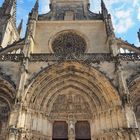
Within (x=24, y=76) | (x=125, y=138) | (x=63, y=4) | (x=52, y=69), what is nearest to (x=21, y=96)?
(x=24, y=76)

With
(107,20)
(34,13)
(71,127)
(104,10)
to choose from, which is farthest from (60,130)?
(104,10)

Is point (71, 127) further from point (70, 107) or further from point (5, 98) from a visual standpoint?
point (5, 98)

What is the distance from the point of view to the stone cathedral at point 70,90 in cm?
885

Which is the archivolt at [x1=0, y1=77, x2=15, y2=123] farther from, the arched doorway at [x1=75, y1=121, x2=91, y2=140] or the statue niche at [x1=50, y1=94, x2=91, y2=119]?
the arched doorway at [x1=75, y1=121, x2=91, y2=140]

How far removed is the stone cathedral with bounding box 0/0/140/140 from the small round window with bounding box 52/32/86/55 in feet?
0.21

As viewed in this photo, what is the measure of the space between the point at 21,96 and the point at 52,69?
2.16 metres

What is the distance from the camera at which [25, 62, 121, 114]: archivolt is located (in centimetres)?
963

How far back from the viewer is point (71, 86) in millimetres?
10734

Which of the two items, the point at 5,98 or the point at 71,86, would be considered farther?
the point at 71,86

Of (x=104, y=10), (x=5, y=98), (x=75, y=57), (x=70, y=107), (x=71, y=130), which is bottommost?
(x=71, y=130)

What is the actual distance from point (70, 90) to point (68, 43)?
348cm

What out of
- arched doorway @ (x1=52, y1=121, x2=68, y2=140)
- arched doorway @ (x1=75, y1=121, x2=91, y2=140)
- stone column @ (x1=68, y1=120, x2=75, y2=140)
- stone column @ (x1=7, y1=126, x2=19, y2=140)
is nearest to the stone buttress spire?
arched doorway @ (x1=75, y1=121, x2=91, y2=140)

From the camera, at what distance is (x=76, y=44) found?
41.8ft

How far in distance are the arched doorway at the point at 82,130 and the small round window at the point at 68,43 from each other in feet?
14.5
